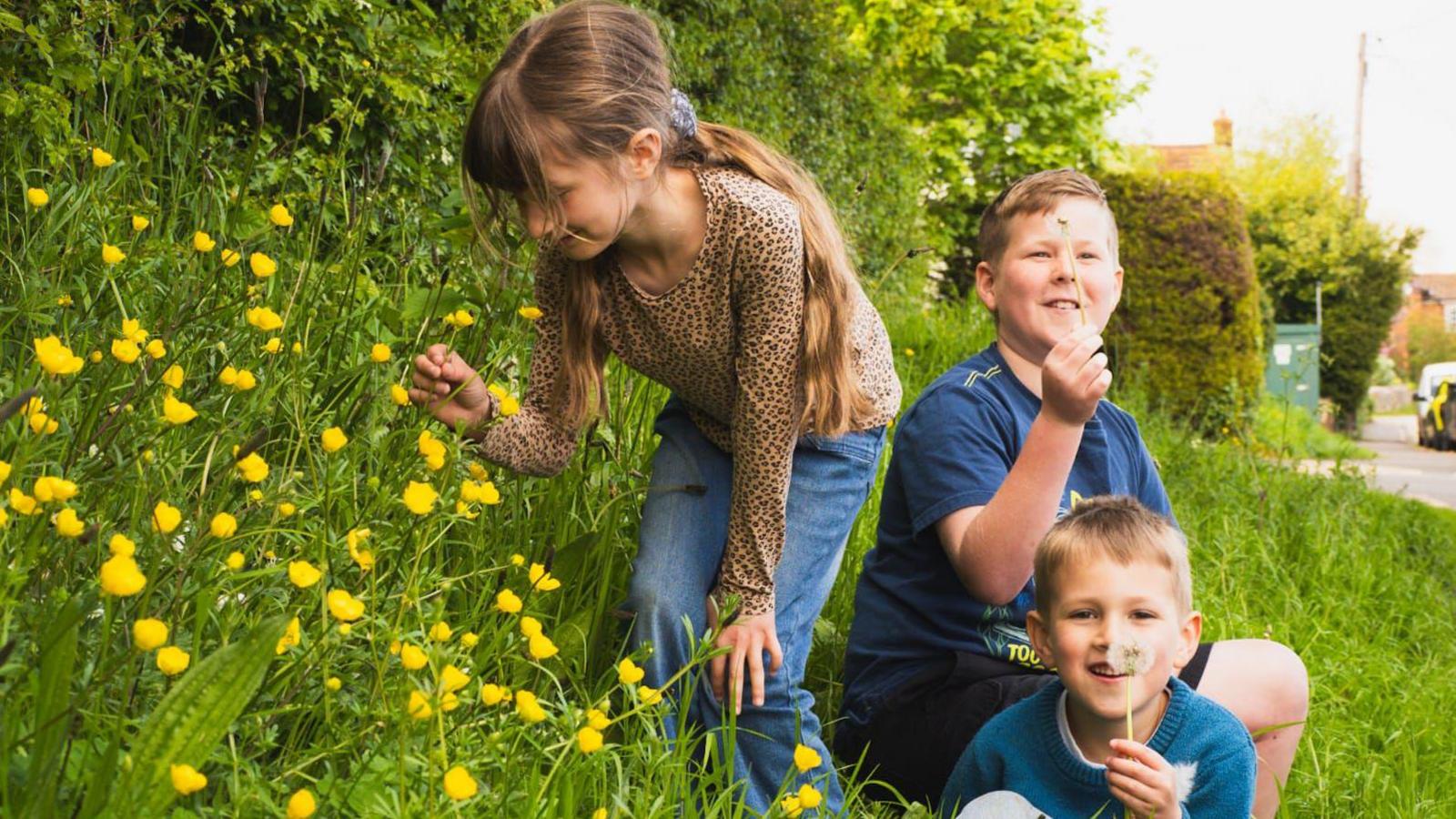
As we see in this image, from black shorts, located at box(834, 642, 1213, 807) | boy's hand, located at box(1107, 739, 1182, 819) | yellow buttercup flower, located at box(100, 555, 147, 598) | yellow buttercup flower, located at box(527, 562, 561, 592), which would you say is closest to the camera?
yellow buttercup flower, located at box(100, 555, 147, 598)

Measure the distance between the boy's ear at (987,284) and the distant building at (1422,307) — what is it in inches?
1992

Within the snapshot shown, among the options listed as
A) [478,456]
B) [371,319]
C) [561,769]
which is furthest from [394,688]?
[371,319]

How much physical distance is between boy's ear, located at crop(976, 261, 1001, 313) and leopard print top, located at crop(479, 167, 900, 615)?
0.53 m

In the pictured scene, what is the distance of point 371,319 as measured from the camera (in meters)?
2.77

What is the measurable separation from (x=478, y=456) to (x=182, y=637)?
920 millimetres

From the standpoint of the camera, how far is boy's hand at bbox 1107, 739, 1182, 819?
1859mm

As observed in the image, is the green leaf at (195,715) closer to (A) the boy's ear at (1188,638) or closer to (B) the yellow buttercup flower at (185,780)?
(B) the yellow buttercup flower at (185,780)

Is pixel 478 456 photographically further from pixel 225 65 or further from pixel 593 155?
pixel 225 65

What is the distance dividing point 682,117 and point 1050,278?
2.51 ft

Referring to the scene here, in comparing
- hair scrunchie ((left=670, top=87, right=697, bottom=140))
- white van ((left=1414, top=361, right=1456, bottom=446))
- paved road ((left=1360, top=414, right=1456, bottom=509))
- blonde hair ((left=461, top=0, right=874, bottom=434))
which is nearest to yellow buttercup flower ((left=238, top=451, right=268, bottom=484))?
blonde hair ((left=461, top=0, right=874, bottom=434))

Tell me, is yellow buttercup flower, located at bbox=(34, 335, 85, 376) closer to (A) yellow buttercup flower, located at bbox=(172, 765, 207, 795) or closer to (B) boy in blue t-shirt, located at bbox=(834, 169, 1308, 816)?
(A) yellow buttercup flower, located at bbox=(172, 765, 207, 795)

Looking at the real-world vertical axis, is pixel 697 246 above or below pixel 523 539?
above

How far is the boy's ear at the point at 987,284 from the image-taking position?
108 inches

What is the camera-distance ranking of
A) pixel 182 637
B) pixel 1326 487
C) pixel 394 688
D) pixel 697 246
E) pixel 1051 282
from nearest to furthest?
pixel 182 637, pixel 394 688, pixel 697 246, pixel 1051 282, pixel 1326 487
